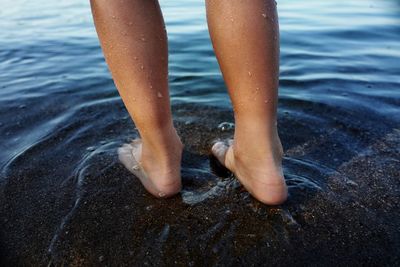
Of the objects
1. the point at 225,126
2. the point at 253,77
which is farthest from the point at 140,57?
the point at 225,126

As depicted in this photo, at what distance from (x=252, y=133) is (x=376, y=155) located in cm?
68

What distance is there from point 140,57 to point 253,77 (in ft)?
1.16

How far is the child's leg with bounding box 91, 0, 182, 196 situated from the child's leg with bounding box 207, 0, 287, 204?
0.59ft

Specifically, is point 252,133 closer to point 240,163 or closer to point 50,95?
point 240,163

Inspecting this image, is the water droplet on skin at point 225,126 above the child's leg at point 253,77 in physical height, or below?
below

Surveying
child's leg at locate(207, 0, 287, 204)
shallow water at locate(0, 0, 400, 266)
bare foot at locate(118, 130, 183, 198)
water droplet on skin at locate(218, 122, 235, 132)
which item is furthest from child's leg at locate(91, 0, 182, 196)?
water droplet on skin at locate(218, 122, 235, 132)

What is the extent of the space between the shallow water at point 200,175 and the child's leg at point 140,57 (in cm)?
30

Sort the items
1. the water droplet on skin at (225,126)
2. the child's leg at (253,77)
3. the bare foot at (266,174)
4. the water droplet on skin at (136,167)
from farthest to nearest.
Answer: the water droplet on skin at (225,126) → the water droplet on skin at (136,167) → the bare foot at (266,174) → the child's leg at (253,77)

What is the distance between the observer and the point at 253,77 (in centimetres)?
114

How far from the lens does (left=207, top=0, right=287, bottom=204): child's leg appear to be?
1.09 meters

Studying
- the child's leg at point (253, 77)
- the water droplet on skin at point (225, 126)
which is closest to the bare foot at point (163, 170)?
the child's leg at point (253, 77)

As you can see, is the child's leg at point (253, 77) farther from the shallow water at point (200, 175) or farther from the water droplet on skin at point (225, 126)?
the water droplet on skin at point (225, 126)

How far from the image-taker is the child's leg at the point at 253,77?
1092mm

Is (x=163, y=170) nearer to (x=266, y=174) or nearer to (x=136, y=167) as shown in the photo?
(x=136, y=167)
